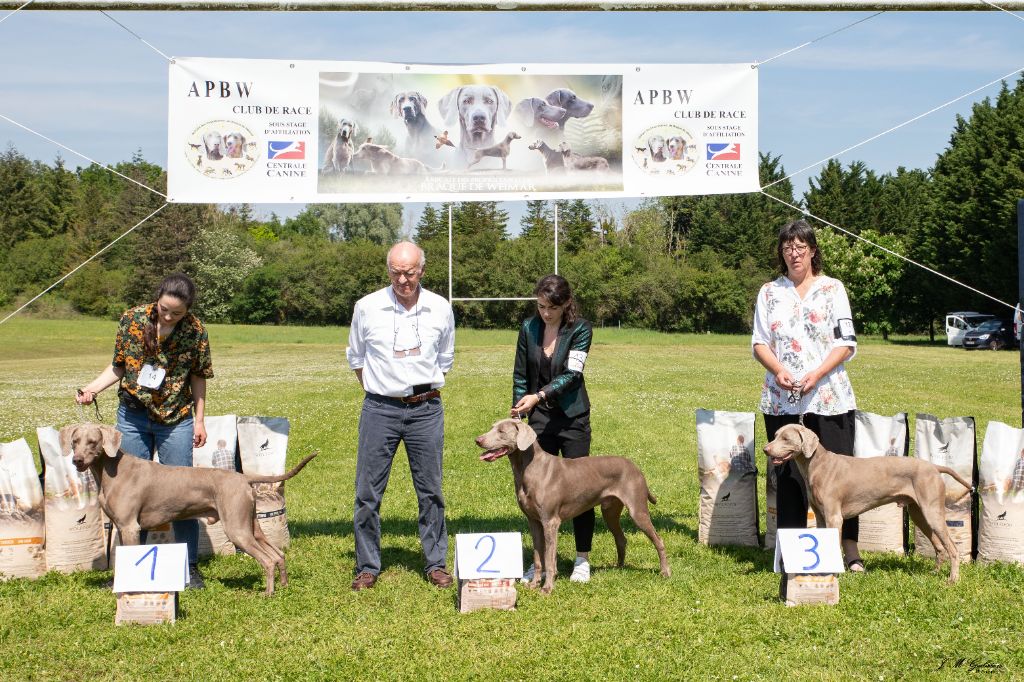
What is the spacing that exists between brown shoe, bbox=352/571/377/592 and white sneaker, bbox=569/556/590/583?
4.28 feet

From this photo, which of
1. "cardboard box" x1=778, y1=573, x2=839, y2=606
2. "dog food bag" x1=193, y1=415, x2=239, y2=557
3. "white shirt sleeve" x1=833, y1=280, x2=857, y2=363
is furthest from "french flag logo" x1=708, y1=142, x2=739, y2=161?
"dog food bag" x1=193, y1=415, x2=239, y2=557

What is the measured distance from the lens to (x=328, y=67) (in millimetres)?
5875

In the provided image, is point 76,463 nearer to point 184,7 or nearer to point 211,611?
point 211,611

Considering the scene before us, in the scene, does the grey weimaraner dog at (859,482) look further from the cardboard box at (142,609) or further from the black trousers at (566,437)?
the cardboard box at (142,609)

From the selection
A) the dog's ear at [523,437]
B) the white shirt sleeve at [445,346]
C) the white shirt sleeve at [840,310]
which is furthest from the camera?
the white shirt sleeve at [445,346]

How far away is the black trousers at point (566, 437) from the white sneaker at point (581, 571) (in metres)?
0.09

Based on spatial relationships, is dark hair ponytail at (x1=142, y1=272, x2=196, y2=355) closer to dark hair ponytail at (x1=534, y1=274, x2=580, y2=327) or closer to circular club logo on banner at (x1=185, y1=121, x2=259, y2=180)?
circular club logo on banner at (x1=185, y1=121, x2=259, y2=180)

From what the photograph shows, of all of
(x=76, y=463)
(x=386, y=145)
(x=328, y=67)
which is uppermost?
(x=328, y=67)

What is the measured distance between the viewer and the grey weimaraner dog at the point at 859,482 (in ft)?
17.7

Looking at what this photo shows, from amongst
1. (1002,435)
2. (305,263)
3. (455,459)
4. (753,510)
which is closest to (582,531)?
(753,510)

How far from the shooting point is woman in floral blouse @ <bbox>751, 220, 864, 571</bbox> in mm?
5582

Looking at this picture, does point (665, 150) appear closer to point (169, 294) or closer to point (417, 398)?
point (417, 398)

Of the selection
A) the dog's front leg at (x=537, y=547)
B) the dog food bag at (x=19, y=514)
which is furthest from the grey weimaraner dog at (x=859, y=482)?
the dog food bag at (x=19, y=514)

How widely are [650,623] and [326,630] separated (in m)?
1.81
